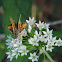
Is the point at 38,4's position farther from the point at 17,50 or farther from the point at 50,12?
the point at 17,50

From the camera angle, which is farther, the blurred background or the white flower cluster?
the blurred background

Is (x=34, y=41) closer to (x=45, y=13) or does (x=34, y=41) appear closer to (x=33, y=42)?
(x=33, y=42)

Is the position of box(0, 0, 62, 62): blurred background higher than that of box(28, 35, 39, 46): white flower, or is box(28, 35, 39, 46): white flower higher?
box(0, 0, 62, 62): blurred background

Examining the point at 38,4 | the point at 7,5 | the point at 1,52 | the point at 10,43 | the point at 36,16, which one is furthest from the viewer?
the point at 38,4

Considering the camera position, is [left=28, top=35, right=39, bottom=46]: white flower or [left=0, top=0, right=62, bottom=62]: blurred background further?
[left=0, top=0, right=62, bottom=62]: blurred background

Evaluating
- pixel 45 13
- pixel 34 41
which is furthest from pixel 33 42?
pixel 45 13

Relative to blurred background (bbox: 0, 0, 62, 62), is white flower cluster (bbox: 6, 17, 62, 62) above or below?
below

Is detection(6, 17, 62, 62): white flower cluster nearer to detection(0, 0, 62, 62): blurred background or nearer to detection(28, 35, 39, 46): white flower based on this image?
detection(28, 35, 39, 46): white flower

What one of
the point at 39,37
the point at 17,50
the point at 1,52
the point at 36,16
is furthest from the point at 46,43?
the point at 36,16

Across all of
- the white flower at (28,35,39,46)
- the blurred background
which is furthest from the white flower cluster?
the blurred background

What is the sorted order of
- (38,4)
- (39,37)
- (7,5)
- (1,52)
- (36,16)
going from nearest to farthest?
(39,37)
(1,52)
(7,5)
(36,16)
(38,4)

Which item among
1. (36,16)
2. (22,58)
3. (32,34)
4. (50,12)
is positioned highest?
(50,12)
